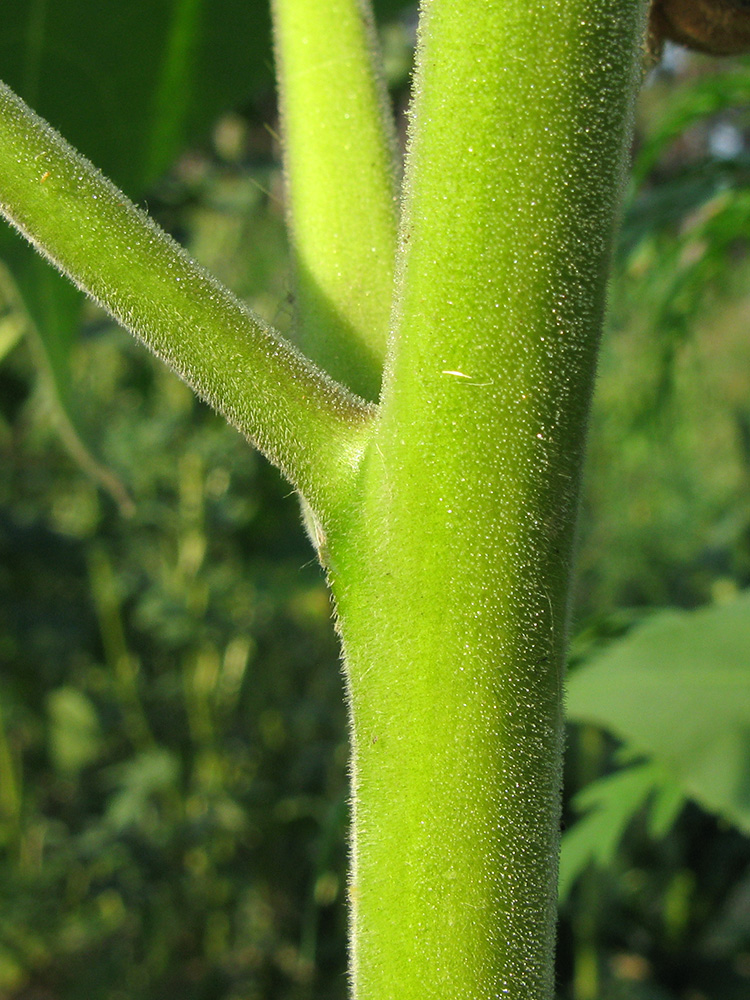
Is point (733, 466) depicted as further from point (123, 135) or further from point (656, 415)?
point (123, 135)

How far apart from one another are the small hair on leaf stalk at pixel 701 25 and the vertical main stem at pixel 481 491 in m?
0.16

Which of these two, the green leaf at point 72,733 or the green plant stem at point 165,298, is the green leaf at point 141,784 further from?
the green plant stem at point 165,298

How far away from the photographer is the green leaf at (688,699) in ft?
3.34

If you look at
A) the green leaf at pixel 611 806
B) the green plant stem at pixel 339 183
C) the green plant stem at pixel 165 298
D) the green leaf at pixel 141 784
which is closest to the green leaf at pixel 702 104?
the green leaf at pixel 611 806

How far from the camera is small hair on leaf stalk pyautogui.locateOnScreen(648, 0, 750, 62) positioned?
0.47 metres

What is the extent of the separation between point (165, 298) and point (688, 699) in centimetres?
93

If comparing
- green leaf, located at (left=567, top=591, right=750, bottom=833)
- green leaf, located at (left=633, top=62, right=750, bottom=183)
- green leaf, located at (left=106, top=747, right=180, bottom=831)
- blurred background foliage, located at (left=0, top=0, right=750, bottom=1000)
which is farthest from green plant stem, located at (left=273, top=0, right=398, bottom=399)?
green leaf, located at (left=106, top=747, right=180, bottom=831)

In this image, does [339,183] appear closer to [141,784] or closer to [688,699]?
[688,699]

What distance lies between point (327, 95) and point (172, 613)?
2.04 metres

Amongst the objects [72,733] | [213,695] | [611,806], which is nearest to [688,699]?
[611,806]

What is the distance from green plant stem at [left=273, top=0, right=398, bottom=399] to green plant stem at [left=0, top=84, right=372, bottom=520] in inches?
2.4

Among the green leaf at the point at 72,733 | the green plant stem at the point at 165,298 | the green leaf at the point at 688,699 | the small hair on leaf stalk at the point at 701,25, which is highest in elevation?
the small hair on leaf stalk at the point at 701,25

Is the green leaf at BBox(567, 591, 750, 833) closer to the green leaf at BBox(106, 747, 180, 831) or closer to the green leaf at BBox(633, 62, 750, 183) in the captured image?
A: the green leaf at BBox(633, 62, 750, 183)

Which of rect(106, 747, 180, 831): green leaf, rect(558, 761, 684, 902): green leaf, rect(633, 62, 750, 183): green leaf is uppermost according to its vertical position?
rect(633, 62, 750, 183): green leaf
